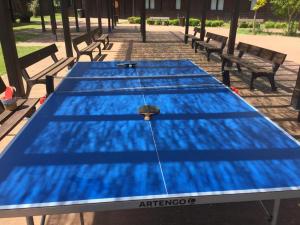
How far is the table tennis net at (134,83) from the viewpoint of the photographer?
4820 mm

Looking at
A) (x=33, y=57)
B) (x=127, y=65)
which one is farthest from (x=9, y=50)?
(x=127, y=65)

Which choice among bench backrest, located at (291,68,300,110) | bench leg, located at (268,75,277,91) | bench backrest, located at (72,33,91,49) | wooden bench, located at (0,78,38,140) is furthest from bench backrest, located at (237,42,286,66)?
wooden bench, located at (0,78,38,140)

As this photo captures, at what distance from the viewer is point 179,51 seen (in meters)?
14.3

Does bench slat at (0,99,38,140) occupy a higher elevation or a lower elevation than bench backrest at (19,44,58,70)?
lower

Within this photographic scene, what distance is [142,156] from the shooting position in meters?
2.69

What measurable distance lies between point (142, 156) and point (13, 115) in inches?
103

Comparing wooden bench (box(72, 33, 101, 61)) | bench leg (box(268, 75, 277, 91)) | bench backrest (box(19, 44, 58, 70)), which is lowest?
bench leg (box(268, 75, 277, 91))

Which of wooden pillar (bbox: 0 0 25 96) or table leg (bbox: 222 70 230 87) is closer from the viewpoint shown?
table leg (bbox: 222 70 230 87)

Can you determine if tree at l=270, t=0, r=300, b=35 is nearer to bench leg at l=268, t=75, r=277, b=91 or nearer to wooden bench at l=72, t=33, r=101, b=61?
wooden bench at l=72, t=33, r=101, b=61

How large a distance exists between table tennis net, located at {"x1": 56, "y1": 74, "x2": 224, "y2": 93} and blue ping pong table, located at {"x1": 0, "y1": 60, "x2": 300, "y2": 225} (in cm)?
38

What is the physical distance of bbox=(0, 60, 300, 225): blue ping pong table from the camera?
2.16 metres

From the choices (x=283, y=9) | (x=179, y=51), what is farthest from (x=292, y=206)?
(x=283, y=9)

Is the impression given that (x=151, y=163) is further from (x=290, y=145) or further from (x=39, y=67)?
(x=39, y=67)

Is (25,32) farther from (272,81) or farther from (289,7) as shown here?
(289,7)
